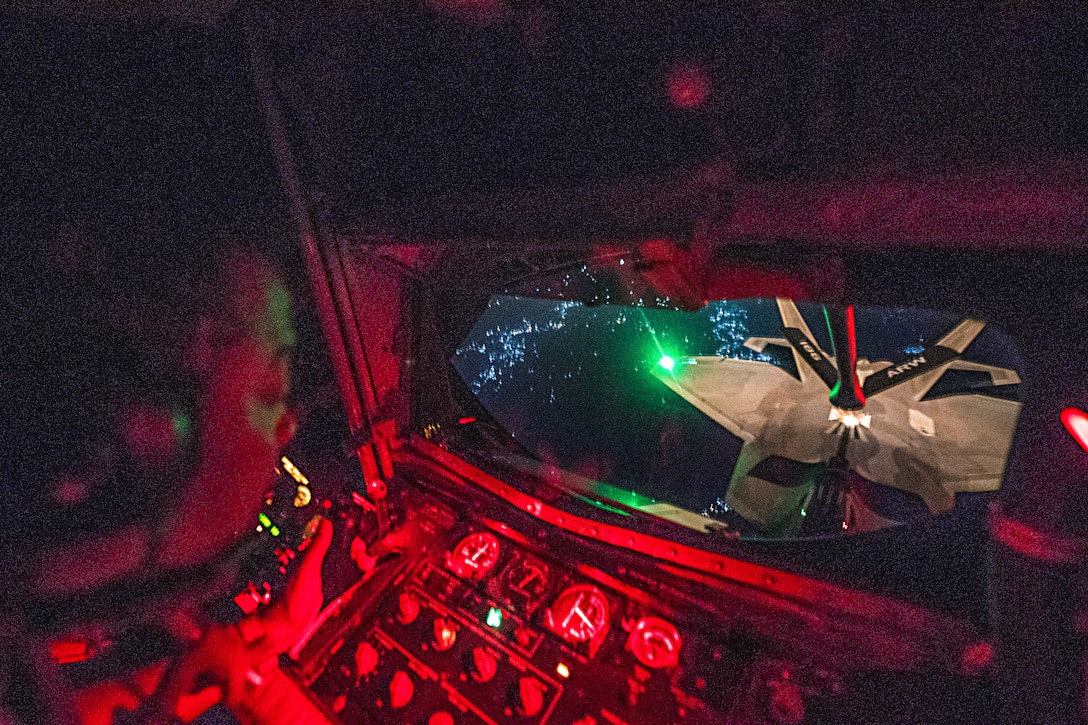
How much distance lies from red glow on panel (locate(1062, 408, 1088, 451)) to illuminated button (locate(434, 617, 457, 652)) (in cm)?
118

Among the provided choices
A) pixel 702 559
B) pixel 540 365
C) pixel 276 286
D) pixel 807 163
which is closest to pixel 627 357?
pixel 540 365

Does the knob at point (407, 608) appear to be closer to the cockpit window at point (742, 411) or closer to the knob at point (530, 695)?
the knob at point (530, 695)

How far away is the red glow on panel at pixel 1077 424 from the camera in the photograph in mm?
593

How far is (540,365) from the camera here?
7.31ft

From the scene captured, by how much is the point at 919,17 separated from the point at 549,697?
1.26 metres

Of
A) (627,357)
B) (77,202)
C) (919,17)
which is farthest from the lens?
(627,357)

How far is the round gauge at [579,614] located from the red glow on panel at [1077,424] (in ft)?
2.99

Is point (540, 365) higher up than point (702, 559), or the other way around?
point (540, 365)

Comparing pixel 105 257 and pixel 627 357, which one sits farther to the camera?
pixel 627 357

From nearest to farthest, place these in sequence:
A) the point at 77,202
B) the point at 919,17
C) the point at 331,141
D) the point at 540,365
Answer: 1. the point at 919,17
2. the point at 77,202
3. the point at 331,141
4. the point at 540,365

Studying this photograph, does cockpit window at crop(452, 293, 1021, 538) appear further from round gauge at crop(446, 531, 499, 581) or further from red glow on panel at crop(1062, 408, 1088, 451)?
red glow on panel at crop(1062, 408, 1088, 451)

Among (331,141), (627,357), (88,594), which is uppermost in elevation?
(627,357)

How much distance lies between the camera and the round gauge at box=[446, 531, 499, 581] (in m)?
1.32

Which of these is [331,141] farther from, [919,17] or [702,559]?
[702,559]
